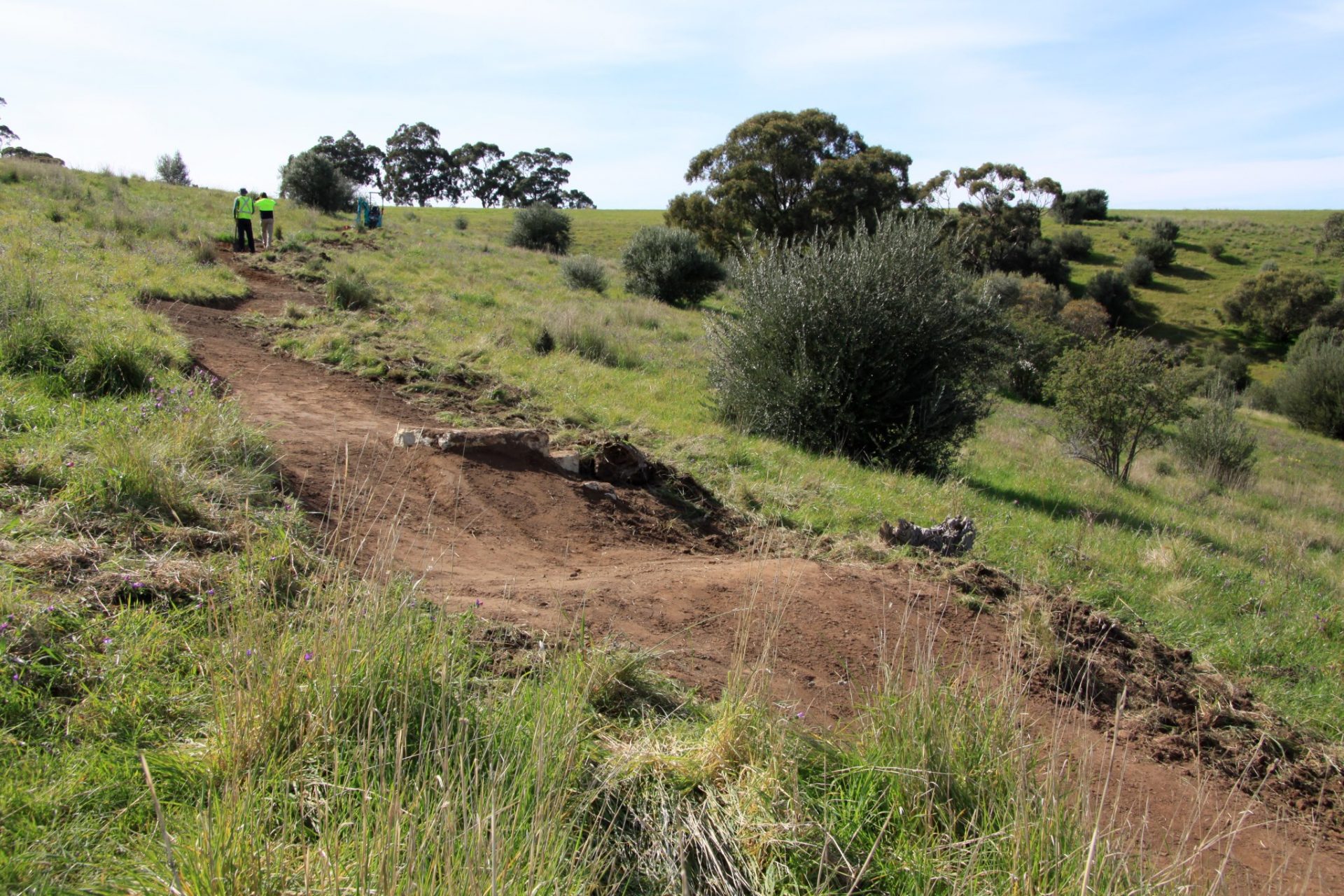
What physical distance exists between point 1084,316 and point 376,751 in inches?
1710

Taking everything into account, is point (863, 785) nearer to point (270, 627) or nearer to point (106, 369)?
point (270, 627)

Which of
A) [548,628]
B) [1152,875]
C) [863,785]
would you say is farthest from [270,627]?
[1152,875]

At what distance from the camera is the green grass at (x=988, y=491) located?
239 inches

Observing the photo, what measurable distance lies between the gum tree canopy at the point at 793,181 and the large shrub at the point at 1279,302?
2314cm

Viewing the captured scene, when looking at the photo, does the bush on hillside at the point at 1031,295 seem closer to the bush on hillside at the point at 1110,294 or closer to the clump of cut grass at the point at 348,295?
the bush on hillside at the point at 1110,294

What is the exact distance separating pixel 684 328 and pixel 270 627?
16.7 m

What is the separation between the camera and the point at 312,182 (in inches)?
1410

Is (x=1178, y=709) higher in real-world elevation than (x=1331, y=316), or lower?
higher

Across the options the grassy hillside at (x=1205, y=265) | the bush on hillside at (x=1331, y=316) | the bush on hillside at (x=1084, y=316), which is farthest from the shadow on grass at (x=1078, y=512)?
the bush on hillside at (x=1331, y=316)

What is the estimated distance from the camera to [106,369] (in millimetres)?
5840

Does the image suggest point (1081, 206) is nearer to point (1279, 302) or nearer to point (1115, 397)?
point (1279, 302)

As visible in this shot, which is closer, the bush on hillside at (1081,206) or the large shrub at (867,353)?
the large shrub at (867,353)

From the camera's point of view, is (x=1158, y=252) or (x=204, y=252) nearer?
(x=204, y=252)

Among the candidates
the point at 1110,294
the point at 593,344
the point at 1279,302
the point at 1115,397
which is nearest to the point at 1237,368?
the point at 1279,302
